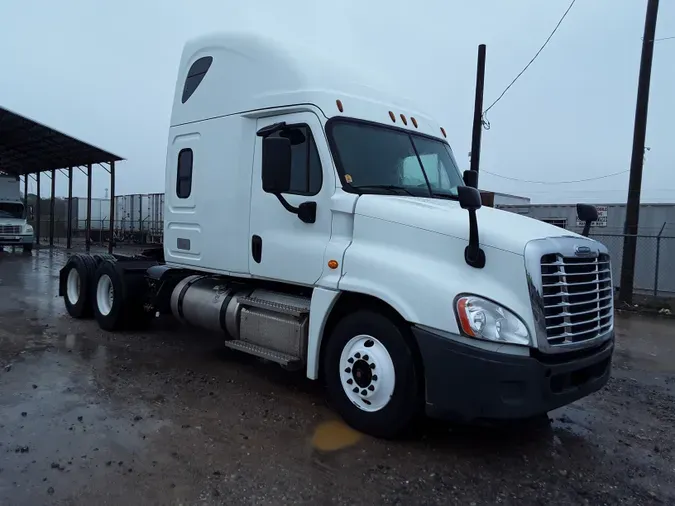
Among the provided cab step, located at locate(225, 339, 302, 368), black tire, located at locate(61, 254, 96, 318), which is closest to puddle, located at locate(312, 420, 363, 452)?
cab step, located at locate(225, 339, 302, 368)

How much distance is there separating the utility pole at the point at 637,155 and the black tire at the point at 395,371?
10336mm

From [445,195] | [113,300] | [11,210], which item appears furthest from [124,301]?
[11,210]

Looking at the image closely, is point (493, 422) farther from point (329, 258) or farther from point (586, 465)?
point (329, 258)

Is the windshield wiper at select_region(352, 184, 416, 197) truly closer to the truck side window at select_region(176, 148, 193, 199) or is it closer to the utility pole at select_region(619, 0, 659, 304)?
the truck side window at select_region(176, 148, 193, 199)

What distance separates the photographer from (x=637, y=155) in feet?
42.3

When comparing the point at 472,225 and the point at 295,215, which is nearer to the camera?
the point at 472,225

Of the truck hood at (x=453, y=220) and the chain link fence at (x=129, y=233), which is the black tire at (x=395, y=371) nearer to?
the truck hood at (x=453, y=220)

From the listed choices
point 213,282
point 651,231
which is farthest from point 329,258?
point 651,231

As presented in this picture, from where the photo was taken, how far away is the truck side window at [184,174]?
21.7ft

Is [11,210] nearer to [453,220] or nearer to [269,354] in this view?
[269,354]

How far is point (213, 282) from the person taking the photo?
21.8 ft

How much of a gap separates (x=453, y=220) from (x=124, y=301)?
5550 millimetres

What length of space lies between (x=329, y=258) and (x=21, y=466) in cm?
278

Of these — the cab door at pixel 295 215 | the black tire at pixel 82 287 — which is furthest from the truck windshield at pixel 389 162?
the black tire at pixel 82 287
